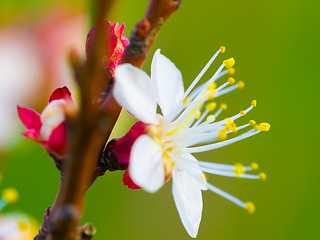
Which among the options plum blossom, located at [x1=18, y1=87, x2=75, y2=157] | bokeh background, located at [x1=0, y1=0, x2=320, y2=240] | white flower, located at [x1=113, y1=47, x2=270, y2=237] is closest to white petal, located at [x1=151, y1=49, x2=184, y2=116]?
white flower, located at [x1=113, y1=47, x2=270, y2=237]

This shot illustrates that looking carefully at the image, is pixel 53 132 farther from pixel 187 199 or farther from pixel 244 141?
pixel 244 141

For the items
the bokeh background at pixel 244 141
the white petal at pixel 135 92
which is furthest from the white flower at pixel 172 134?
the bokeh background at pixel 244 141

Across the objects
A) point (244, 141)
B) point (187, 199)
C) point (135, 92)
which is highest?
point (135, 92)

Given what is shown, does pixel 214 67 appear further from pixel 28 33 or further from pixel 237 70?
pixel 28 33

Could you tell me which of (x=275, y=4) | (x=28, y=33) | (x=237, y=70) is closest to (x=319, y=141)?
(x=237, y=70)

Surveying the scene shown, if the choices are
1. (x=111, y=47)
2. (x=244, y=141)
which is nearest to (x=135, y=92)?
(x=111, y=47)
